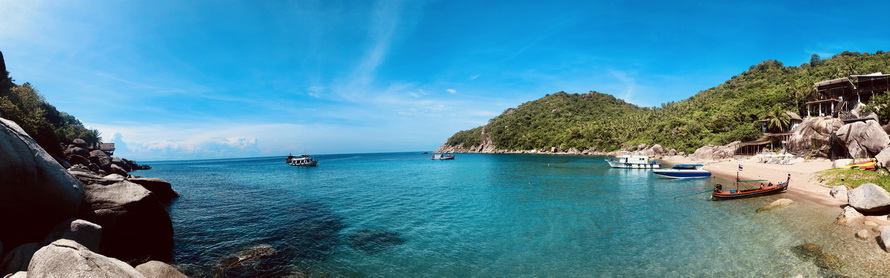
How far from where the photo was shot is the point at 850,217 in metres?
16.6

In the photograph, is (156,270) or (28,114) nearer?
(156,270)

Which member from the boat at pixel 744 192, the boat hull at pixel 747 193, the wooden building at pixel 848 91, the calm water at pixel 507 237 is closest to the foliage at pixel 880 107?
the wooden building at pixel 848 91

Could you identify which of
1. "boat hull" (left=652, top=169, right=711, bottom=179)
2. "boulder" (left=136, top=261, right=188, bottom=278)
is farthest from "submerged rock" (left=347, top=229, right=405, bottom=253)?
"boat hull" (left=652, top=169, right=711, bottom=179)

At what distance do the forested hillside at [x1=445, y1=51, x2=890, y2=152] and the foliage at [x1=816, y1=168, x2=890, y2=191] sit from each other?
153ft

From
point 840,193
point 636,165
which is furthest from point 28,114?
point 636,165

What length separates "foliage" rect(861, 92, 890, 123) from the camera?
133ft

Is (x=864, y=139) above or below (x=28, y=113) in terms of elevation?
below

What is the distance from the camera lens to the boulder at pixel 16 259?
8.63m

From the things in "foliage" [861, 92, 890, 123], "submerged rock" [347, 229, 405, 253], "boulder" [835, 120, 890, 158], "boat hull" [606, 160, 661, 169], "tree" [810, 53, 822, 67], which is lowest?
"submerged rock" [347, 229, 405, 253]

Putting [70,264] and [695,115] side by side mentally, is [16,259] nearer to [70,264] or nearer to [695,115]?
[70,264]

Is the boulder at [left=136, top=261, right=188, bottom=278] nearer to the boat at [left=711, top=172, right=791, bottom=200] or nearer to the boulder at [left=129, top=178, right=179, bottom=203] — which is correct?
the boulder at [left=129, top=178, right=179, bottom=203]

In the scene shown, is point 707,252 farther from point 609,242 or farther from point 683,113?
point 683,113

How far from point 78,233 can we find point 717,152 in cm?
9011

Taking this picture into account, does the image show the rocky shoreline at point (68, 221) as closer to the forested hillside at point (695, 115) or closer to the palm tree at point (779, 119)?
the palm tree at point (779, 119)
